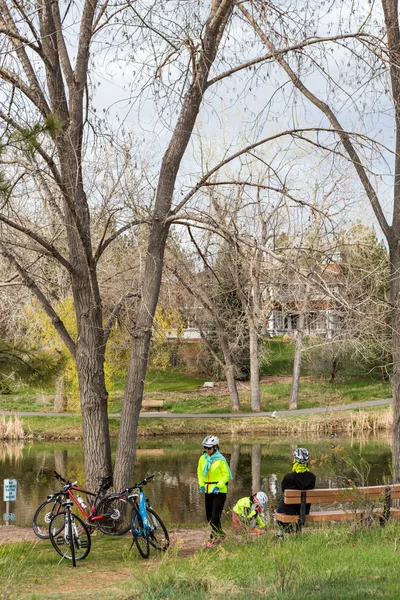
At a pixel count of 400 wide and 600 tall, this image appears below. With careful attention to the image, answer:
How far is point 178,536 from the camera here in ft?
34.9

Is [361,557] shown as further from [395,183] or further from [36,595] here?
[395,183]

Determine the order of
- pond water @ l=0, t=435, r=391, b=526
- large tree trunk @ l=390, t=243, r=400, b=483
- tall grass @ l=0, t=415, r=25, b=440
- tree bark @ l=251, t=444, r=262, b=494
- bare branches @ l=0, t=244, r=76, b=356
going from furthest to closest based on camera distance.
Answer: tall grass @ l=0, t=415, r=25, b=440
tree bark @ l=251, t=444, r=262, b=494
pond water @ l=0, t=435, r=391, b=526
large tree trunk @ l=390, t=243, r=400, b=483
bare branches @ l=0, t=244, r=76, b=356

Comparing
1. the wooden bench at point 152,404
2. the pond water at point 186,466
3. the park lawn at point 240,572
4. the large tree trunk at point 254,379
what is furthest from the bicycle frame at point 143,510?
the wooden bench at point 152,404

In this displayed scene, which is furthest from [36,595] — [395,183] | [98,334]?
[395,183]

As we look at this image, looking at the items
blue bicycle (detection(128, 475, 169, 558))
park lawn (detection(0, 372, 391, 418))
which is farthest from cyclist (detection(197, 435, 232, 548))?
park lawn (detection(0, 372, 391, 418))

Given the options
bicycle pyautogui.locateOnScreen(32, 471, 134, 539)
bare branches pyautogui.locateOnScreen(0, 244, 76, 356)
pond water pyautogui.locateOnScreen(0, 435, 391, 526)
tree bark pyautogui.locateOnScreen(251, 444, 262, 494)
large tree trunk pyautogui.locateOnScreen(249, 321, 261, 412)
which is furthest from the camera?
large tree trunk pyautogui.locateOnScreen(249, 321, 261, 412)

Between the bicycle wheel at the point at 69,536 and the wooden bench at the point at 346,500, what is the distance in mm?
2217

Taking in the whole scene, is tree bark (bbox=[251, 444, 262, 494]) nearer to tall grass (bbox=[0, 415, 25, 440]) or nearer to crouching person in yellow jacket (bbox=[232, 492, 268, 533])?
crouching person in yellow jacket (bbox=[232, 492, 268, 533])

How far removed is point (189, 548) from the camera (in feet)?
31.6

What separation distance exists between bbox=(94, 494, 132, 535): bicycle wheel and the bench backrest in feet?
6.36

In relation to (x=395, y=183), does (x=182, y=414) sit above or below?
below

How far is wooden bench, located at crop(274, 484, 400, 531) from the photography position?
8.87 metres

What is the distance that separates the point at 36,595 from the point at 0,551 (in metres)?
1.24

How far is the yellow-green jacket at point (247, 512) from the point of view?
9.51 metres
